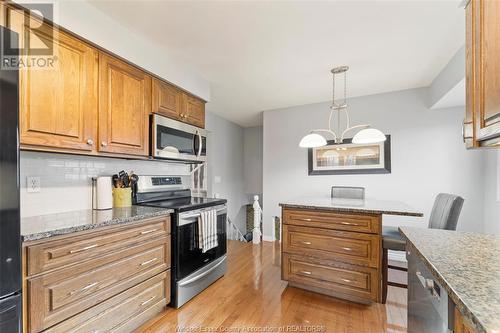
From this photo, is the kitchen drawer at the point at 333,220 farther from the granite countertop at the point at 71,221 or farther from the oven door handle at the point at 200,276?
the granite countertop at the point at 71,221

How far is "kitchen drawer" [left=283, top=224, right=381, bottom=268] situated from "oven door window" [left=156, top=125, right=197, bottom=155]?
1414 millimetres

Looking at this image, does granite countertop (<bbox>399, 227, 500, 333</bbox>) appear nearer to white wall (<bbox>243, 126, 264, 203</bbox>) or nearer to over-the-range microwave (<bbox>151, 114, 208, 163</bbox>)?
over-the-range microwave (<bbox>151, 114, 208, 163</bbox>)

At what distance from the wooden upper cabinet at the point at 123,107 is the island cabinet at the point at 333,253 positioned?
65.0 inches

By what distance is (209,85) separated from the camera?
3102 mm

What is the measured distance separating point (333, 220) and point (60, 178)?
2369 mm

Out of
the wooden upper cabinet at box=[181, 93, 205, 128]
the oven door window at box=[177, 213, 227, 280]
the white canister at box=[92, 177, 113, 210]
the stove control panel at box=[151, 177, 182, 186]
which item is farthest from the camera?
the wooden upper cabinet at box=[181, 93, 205, 128]

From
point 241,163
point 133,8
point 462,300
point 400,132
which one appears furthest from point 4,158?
point 241,163

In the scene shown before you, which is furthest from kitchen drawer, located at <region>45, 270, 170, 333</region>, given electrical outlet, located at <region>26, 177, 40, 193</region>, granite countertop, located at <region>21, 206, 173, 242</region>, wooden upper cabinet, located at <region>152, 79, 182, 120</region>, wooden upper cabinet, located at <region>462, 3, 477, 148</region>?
wooden upper cabinet, located at <region>462, 3, 477, 148</region>

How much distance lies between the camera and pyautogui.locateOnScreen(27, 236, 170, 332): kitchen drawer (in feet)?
3.95

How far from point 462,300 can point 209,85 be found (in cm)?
311

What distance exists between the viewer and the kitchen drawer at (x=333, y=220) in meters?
2.04

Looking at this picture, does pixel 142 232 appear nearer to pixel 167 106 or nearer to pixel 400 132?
pixel 167 106

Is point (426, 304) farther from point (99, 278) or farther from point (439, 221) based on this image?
point (99, 278)

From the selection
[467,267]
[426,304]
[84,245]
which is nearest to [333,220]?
[426,304]
